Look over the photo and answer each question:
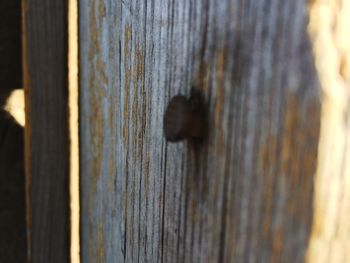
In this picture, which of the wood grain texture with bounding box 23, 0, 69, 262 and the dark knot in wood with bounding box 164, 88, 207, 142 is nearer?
the dark knot in wood with bounding box 164, 88, 207, 142

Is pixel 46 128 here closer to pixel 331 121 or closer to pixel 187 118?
pixel 187 118

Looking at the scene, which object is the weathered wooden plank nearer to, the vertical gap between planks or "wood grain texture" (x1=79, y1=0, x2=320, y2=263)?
the vertical gap between planks

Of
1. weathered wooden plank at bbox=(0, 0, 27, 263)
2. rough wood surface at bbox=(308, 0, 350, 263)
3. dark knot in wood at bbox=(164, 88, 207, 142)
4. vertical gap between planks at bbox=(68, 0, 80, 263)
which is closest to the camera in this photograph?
rough wood surface at bbox=(308, 0, 350, 263)

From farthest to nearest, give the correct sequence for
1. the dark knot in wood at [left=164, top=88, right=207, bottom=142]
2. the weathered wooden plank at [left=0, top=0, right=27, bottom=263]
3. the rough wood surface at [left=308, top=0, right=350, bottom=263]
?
the weathered wooden plank at [left=0, top=0, right=27, bottom=263] → the dark knot in wood at [left=164, top=88, right=207, bottom=142] → the rough wood surface at [left=308, top=0, right=350, bottom=263]

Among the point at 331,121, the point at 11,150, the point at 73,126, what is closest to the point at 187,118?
the point at 331,121

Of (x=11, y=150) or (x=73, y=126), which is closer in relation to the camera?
(x=73, y=126)

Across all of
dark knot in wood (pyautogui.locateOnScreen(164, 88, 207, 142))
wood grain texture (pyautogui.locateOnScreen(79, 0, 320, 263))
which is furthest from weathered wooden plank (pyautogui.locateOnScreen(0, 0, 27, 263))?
dark knot in wood (pyautogui.locateOnScreen(164, 88, 207, 142))

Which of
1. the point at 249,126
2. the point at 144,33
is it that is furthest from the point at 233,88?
the point at 144,33
